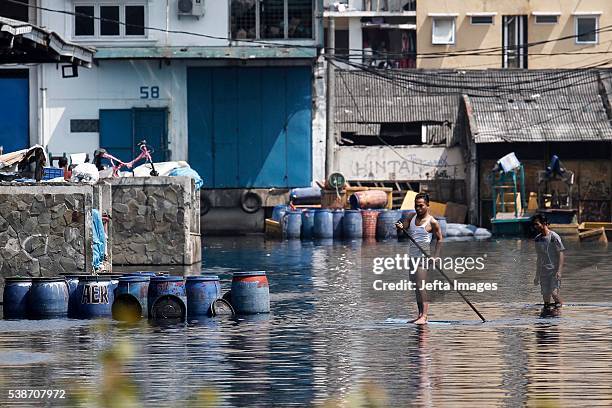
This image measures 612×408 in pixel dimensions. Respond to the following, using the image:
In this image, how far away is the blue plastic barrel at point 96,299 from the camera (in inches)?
827

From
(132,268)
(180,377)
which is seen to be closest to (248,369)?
(180,377)

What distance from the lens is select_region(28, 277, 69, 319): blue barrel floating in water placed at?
21.0 metres

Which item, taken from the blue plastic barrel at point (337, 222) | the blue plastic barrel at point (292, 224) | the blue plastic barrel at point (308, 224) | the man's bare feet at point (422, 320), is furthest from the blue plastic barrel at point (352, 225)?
the man's bare feet at point (422, 320)

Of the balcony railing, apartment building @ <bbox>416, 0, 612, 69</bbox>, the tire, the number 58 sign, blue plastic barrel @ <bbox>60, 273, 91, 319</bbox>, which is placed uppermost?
the balcony railing

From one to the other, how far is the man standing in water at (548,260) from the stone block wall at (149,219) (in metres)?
10.7

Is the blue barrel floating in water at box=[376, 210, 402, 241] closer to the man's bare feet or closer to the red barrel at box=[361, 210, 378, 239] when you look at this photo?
the red barrel at box=[361, 210, 378, 239]

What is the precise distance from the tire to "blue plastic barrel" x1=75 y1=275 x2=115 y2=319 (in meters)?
27.8

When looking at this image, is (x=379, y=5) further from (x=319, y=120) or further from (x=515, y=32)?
(x=319, y=120)

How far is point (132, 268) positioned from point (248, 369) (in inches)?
603

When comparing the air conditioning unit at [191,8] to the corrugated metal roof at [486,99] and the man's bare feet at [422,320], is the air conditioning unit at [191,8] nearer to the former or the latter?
the corrugated metal roof at [486,99]

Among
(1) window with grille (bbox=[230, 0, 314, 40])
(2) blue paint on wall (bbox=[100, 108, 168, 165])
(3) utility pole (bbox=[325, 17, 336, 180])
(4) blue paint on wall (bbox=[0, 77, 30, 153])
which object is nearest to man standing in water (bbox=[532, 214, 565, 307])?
(1) window with grille (bbox=[230, 0, 314, 40])

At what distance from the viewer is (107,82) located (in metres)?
48.3

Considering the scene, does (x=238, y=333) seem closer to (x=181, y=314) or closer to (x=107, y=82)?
(x=181, y=314)

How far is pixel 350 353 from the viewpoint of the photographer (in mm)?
16812
